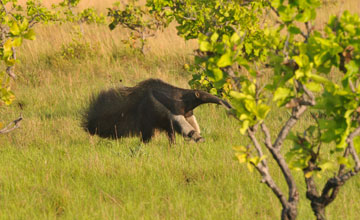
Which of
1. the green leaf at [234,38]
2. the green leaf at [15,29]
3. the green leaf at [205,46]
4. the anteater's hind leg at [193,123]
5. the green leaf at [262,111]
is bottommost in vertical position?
the anteater's hind leg at [193,123]

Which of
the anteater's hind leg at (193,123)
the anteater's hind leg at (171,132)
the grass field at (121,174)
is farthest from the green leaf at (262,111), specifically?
the anteater's hind leg at (193,123)

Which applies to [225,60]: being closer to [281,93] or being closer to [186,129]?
[281,93]

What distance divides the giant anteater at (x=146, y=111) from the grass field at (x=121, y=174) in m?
0.17

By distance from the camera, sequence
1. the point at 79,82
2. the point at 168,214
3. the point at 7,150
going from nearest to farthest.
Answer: the point at 168,214, the point at 7,150, the point at 79,82

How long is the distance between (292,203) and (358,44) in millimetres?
1095

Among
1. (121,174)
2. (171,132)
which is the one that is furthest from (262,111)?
(171,132)

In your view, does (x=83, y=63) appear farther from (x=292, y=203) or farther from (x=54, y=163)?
(x=292, y=203)

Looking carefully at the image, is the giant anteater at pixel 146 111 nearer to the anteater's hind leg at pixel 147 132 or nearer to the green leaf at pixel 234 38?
the anteater's hind leg at pixel 147 132

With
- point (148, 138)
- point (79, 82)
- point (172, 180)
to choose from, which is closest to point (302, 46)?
point (172, 180)

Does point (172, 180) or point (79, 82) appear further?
point (79, 82)

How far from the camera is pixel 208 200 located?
14.5 feet

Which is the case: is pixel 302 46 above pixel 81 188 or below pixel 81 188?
above

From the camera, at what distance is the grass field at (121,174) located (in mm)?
4285

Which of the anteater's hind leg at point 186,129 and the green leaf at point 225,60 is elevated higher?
the green leaf at point 225,60
